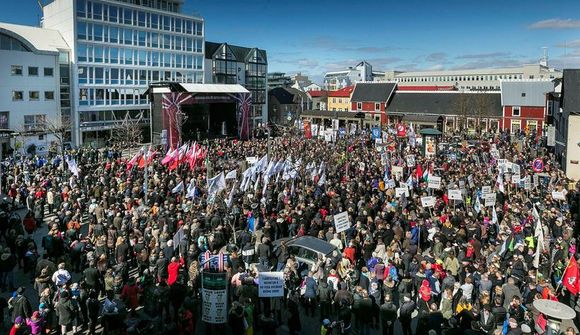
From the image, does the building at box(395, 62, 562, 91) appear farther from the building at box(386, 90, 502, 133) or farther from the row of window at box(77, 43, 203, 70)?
the row of window at box(77, 43, 203, 70)

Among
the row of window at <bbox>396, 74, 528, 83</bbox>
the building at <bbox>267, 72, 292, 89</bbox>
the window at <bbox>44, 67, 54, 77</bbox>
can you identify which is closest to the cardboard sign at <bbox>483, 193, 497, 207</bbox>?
the window at <bbox>44, 67, 54, 77</bbox>

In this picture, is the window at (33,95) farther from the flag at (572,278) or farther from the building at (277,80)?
the building at (277,80)

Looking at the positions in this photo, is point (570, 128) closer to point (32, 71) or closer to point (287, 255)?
point (287, 255)

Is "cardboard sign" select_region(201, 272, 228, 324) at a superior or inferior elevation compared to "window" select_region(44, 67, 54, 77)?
inferior

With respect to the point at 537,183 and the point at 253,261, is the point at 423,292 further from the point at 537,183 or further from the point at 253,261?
the point at 537,183

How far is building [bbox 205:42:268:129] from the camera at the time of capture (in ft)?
222

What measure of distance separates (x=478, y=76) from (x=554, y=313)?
125 metres

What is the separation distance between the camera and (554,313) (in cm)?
904

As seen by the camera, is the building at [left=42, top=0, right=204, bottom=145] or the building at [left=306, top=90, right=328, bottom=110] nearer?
the building at [left=42, top=0, right=204, bottom=145]

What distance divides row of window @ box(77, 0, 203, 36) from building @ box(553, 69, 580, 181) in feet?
141

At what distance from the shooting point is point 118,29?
52406 mm

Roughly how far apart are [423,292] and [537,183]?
16.2 m

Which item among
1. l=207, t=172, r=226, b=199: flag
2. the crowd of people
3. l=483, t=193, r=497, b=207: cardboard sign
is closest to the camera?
the crowd of people

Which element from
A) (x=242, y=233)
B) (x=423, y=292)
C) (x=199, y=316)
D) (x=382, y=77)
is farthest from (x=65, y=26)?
(x=382, y=77)
